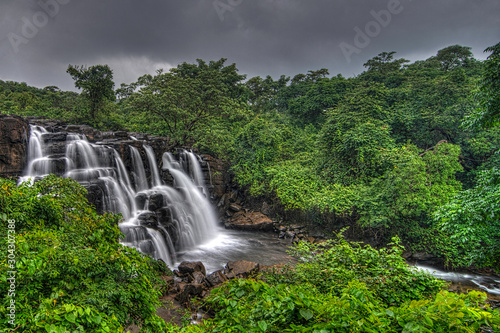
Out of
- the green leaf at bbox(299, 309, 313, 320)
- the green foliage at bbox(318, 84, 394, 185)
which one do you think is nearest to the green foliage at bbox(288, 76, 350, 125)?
the green foliage at bbox(318, 84, 394, 185)

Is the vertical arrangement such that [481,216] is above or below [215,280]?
above

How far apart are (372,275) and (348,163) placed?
40.0 feet

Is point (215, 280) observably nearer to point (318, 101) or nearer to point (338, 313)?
point (338, 313)

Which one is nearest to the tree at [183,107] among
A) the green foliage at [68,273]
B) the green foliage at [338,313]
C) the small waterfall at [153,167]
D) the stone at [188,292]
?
the small waterfall at [153,167]

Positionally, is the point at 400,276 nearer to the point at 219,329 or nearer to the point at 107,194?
the point at 219,329

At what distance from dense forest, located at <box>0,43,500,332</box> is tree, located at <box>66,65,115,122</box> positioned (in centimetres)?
9

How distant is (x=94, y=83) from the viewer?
19422 mm

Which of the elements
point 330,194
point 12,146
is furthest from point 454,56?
point 12,146

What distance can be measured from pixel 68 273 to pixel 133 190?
457 inches

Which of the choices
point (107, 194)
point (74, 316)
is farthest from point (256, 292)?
point (107, 194)

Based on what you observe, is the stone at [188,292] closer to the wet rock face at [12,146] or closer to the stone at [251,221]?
the stone at [251,221]

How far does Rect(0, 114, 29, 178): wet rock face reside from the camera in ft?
35.0

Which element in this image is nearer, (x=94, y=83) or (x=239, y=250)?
(x=239, y=250)

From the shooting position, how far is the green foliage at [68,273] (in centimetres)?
228
